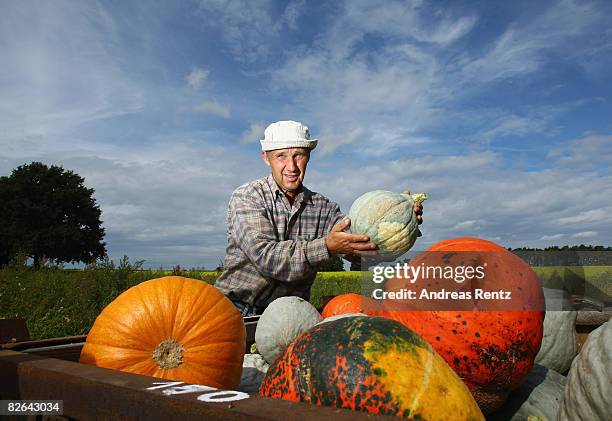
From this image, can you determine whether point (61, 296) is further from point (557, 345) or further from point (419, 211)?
point (557, 345)

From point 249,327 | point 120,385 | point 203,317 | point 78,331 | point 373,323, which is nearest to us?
point 120,385

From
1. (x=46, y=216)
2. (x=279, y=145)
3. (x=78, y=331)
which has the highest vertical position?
(x=46, y=216)

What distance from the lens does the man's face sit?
477 centimetres

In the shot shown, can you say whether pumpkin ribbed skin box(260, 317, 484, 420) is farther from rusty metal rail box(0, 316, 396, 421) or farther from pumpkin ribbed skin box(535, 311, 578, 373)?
pumpkin ribbed skin box(535, 311, 578, 373)

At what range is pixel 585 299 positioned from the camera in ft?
14.9

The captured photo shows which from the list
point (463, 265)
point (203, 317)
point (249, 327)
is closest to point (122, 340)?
point (203, 317)

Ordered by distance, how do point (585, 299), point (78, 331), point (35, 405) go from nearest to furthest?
point (35, 405) < point (585, 299) < point (78, 331)

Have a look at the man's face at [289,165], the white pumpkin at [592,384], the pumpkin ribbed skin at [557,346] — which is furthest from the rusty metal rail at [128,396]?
the man's face at [289,165]

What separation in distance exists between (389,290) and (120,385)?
123 centimetres

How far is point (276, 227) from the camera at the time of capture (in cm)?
491

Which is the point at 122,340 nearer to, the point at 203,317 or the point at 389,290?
the point at 203,317

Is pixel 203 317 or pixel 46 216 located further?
pixel 46 216

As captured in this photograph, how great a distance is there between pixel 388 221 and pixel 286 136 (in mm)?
1848

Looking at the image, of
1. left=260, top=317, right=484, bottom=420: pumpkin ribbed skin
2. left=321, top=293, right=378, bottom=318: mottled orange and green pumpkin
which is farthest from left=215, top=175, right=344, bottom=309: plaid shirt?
left=260, top=317, right=484, bottom=420: pumpkin ribbed skin
